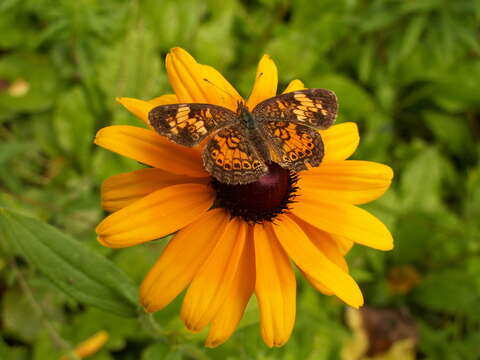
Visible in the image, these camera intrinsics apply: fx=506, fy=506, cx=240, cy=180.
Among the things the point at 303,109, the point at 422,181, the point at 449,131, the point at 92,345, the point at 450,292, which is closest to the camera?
the point at 303,109

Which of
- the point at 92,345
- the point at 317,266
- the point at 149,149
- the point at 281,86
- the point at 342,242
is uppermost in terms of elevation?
the point at 149,149

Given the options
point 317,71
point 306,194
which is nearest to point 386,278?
point 317,71

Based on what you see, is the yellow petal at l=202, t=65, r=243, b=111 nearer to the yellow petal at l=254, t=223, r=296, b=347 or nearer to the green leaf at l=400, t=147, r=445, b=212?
the yellow petal at l=254, t=223, r=296, b=347

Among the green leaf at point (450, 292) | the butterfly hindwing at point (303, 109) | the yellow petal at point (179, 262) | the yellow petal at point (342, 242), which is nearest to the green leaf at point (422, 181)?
the green leaf at point (450, 292)

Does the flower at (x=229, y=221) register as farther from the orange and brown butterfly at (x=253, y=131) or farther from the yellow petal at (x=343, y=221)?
the orange and brown butterfly at (x=253, y=131)

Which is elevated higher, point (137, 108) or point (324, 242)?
point (137, 108)

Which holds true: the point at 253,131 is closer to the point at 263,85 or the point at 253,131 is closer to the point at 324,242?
the point at 263,85

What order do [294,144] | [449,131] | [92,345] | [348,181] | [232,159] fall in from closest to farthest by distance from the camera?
[232,159]
[294,144]
[348,181]
[92,345]
[449,131]

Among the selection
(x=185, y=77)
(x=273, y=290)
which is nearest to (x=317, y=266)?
(x=273, y=290)

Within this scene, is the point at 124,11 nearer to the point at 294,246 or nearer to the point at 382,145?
the point at 382,145
